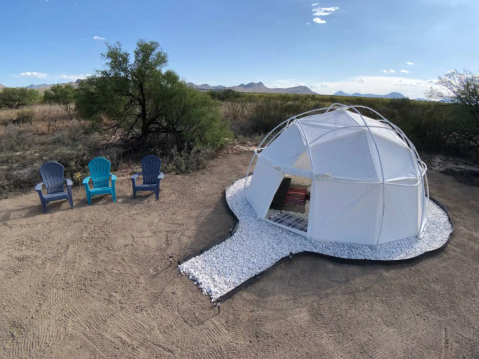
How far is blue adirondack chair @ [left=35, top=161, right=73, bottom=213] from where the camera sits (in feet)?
20.6

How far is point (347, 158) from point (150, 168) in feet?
17.2

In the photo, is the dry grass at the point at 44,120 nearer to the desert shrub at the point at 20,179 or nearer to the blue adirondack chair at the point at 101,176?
the desert shrub at the point at 20,179

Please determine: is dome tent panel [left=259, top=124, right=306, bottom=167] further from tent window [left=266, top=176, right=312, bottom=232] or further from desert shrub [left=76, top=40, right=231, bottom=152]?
desert shrub [left=76, top=40, right=231, bottom=152]

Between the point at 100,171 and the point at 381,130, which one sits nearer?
the point at 381,130

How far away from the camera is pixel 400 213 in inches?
212

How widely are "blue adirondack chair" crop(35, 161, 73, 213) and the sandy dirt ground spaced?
22.8 inches

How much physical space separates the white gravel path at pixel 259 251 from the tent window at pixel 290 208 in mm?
312

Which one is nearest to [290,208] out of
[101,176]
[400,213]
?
[400,213]

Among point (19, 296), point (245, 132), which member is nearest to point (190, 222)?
point (19, 296)

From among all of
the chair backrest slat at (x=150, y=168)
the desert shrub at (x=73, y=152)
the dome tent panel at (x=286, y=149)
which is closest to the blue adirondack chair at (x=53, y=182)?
the chair backrest slat at (x=150, y=168)

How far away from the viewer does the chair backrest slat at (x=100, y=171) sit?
22.9ft

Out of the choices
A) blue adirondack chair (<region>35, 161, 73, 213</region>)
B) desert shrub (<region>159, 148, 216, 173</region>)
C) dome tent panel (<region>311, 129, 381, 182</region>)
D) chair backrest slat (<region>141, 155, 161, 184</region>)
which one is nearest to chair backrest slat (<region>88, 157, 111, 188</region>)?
blue adirondack chair (<region>35, 161, 73, 213</region>)

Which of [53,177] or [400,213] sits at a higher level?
[53,177]

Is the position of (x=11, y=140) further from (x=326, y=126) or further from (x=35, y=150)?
(x=326, y=126)
